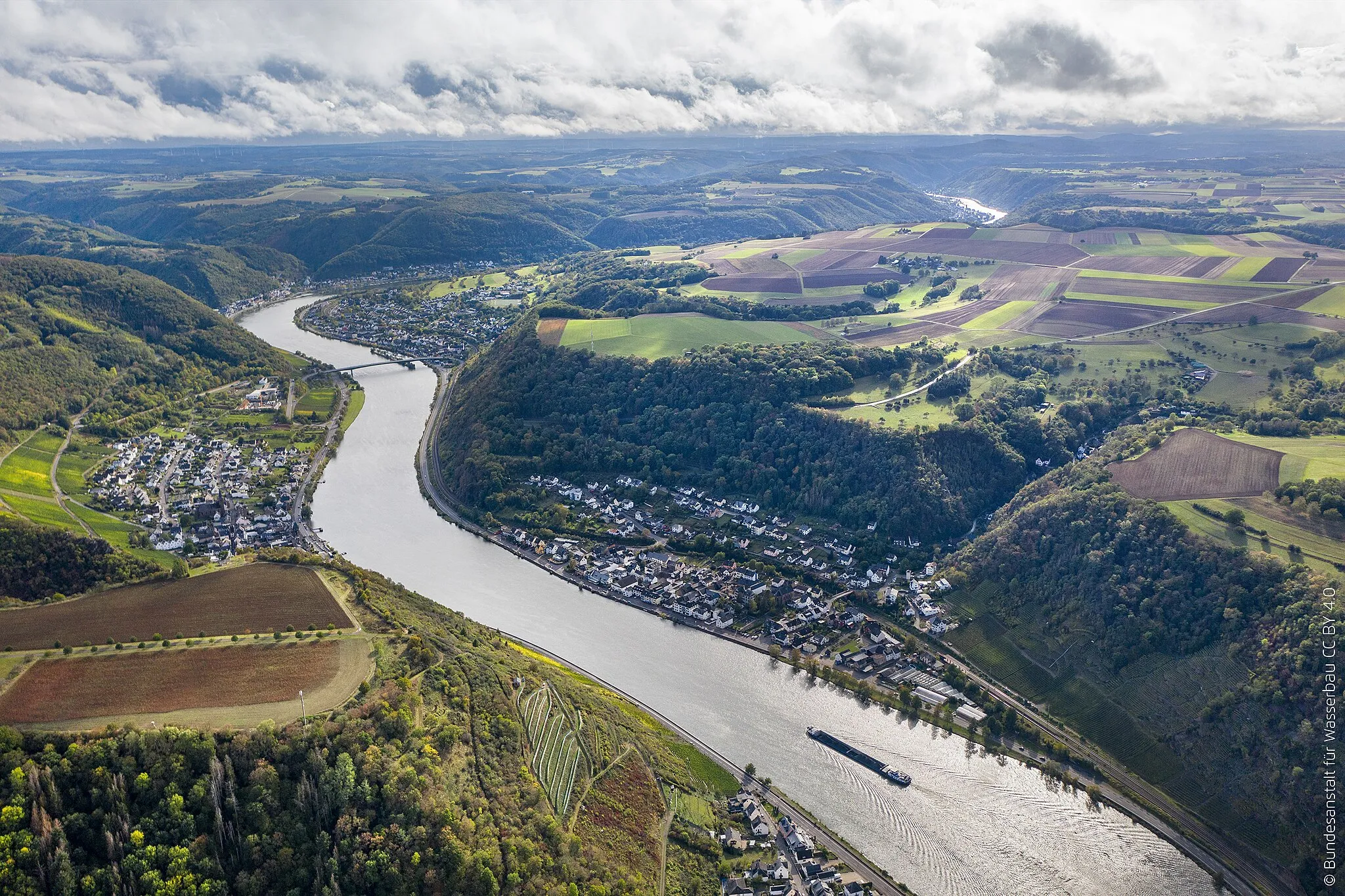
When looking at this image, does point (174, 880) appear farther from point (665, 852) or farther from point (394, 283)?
point (394, 283)

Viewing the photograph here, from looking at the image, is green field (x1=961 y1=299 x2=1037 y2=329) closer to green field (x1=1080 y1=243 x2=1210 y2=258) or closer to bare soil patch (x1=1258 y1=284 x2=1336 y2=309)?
bare soil patch (x1=1258 y1=284 x2=1336 y2=309)

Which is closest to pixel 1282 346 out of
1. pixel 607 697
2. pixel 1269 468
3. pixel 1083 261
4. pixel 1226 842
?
pixel 1269 468

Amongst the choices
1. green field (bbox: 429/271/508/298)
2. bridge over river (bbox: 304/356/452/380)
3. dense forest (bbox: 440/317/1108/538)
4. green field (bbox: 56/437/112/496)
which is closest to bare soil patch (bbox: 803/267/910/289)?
dense forest (bbox: 440/317/1108/538)

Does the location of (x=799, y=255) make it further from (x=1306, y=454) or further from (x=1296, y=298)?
(x=1306, y=454)

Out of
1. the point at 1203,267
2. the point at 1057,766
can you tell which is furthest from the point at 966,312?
the point at 1057,766

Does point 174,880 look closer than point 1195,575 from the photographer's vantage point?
Yes

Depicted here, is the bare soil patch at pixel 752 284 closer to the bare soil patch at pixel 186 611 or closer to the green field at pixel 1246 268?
the green field at pixel 1246 268
